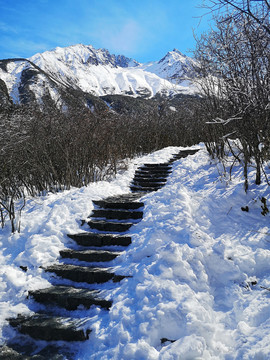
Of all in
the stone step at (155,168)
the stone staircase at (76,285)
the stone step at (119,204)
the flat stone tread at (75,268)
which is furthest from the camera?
the stone step at (155,168)

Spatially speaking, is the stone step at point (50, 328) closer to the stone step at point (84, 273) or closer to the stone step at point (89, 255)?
the stone step at point (84, 273)

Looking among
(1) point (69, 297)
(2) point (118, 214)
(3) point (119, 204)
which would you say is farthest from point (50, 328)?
(3) point (119, 204)

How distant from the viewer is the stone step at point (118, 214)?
5.77 metres

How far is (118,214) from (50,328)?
291 centimetres

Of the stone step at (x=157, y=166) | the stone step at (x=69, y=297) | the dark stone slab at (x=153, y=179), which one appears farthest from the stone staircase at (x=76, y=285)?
the stone step at (x=157, y=166)

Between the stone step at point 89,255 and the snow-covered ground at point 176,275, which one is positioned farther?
the stone step at point 89,255

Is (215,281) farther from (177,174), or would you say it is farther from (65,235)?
(177,174)

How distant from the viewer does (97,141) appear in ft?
28.7

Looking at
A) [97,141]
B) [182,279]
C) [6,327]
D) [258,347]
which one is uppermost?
[97,141]

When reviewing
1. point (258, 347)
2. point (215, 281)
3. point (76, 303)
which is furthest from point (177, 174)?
point (258, 347)

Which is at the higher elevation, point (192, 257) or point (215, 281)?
point (192, 257)

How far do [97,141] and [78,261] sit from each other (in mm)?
5025

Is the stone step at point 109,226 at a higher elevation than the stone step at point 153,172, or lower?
lower

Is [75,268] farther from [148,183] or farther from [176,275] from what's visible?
[148,183]
